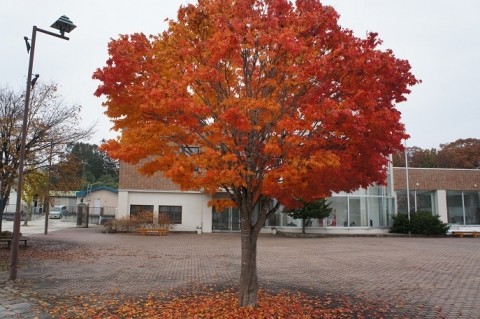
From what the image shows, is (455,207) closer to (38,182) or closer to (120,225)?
(120,225)

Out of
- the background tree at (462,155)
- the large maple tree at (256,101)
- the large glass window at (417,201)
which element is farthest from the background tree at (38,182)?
the background tree at (462,155)

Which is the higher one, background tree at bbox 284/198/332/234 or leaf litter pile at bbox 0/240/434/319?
background tree at bbox 284/198/332/234

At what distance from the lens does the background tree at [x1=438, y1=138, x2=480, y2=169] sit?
5056cm

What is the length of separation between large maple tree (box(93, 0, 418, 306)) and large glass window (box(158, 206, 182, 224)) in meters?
24.5

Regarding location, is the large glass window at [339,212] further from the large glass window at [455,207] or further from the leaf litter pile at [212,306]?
the leaf litter pile at [212,306]

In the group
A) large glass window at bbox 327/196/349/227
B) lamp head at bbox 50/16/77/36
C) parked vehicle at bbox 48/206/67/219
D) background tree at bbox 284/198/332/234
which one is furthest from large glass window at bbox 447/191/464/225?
parked vehicle at bbox 48/206/67/219

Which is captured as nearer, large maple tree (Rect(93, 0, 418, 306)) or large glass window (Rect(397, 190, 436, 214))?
large maple tree (Rect(93, 0, 418, 306))

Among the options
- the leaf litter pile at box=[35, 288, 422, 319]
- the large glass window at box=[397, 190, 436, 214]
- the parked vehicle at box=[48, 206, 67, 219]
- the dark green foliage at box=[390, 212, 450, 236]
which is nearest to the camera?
the leaf litter pile at box=[35, 288, 422, 319]

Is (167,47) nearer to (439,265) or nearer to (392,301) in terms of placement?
(392,301)

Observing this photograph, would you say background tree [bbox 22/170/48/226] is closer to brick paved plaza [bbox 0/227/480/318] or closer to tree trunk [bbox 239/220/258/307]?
brick paved plaza [bbox 0/227/480/318]

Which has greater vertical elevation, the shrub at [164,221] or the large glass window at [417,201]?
the large glass window at [417,201]

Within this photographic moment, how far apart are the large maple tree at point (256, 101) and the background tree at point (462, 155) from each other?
4890 centimetres

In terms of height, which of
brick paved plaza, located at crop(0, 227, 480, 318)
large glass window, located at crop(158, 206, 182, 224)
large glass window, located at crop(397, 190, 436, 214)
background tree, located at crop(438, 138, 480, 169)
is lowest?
brick paved plaza, located at crop(0, 227, 480, 318)

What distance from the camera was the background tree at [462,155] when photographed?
5056cm
